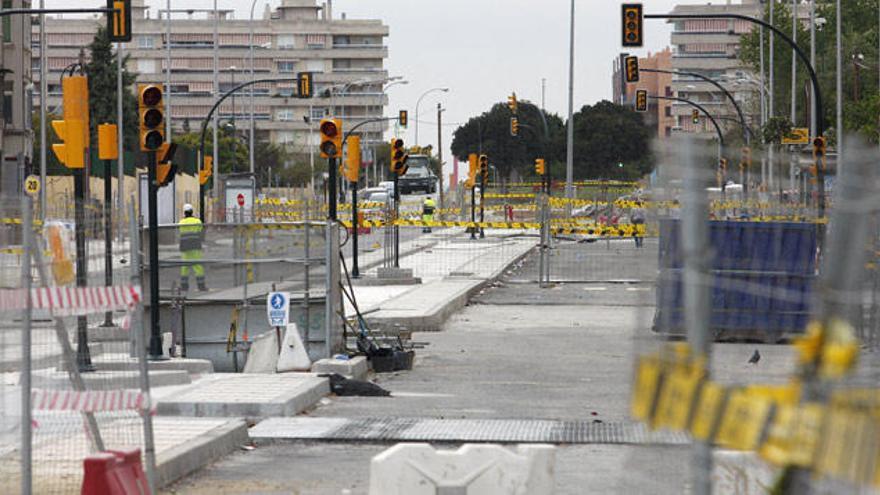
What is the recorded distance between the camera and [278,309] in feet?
68.8

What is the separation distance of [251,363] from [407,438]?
241 inches

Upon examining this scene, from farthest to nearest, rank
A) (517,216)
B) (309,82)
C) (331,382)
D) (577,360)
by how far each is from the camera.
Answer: (517,216) → (309,82) → (577,360) → (331,382)

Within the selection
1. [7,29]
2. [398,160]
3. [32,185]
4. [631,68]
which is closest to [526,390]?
[398,160]

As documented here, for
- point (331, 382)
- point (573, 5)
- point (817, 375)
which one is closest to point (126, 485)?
point (817, 375)

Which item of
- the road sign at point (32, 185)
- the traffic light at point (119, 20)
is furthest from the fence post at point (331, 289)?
the road sign at point (32, 185)

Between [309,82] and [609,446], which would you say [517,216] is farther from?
[609,446]

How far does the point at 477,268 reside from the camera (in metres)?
45.8

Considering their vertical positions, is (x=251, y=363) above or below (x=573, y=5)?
below

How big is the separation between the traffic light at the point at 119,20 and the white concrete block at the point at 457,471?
82.4 ft

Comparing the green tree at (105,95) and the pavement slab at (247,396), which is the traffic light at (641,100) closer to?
the green tree at (105,95)

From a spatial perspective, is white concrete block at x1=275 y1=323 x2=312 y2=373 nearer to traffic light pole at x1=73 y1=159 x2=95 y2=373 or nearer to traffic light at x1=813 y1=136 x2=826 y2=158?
traffic light pole at x1=73 y1=159 x2=95 y2=373

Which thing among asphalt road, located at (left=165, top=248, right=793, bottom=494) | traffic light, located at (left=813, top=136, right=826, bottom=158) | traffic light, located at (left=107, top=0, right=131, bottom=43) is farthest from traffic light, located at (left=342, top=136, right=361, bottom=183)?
traffic light, located at (left=813, top=136, right=826, bottom=158)

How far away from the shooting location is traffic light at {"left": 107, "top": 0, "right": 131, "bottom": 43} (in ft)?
111

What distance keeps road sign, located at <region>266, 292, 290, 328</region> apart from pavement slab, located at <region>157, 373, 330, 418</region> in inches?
77.1
